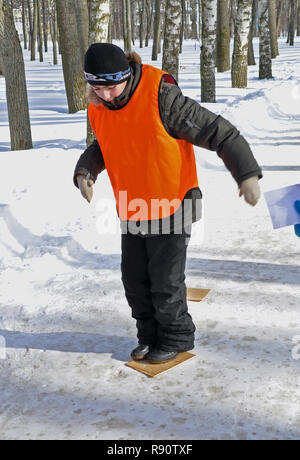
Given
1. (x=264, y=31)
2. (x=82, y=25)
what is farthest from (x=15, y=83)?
(x=264, y=31)

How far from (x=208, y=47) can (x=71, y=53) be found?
3230 mm

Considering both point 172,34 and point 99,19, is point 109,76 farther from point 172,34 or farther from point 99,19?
point 172,34

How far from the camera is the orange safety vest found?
2.57m

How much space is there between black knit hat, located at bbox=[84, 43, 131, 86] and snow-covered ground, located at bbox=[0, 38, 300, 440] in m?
1.48

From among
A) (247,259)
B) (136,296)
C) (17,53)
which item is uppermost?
(17,53)

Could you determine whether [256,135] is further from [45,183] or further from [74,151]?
[45,183]

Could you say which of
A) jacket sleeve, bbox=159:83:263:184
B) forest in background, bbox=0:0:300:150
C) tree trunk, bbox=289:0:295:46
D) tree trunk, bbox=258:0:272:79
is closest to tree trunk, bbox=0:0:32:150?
forest in background, bbox=0:0:300:150

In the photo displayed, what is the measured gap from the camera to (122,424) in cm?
242

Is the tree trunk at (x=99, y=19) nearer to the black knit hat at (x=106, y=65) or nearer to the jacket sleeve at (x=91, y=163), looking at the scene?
the jacket sleeve at (x=91, y=163)

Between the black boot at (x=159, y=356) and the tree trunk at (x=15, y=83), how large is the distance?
606cm

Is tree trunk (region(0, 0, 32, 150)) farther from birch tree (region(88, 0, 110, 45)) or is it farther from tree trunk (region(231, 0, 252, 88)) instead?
tree trunk (region(231, 0, 252, 88))

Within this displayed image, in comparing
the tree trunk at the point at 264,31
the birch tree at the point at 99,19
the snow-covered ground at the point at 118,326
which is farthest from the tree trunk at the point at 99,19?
the tree trunk at the point at 264,31
